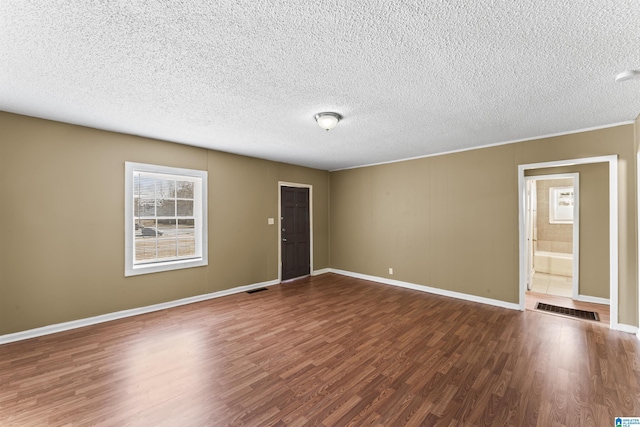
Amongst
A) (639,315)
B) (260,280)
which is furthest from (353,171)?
(639,315)

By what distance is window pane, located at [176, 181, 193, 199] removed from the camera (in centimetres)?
441

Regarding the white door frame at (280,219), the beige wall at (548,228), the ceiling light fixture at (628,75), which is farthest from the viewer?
the beige wall at (548,228)

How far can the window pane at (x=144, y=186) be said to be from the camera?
397cm

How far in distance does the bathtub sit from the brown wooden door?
545 centimetres

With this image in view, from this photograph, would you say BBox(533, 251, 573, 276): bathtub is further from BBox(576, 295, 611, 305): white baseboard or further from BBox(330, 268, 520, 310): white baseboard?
BBox(330, 268, 520, 310): white baseboard

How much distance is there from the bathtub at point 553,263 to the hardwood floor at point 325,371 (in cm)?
302

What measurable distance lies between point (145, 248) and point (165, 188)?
979 millimetres

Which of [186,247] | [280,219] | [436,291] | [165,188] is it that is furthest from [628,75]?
[186,247]

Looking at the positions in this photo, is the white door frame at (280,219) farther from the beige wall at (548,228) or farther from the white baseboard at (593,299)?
the beige wall at (548,228)

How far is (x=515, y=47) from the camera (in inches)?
70.0

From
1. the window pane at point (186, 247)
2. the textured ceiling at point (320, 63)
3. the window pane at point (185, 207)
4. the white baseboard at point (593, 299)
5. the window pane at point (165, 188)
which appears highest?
the textured ceiling at point (320, 63)

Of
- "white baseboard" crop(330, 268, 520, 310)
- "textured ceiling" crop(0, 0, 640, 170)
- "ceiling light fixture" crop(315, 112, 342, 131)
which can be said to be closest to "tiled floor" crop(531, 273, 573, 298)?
"white baseboard" crop(330, 268, 520, 310)

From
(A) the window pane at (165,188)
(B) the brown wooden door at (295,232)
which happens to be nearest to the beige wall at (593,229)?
(B) the brown wooden door at (295,232)

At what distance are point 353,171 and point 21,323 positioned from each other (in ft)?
19.1
